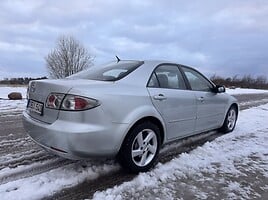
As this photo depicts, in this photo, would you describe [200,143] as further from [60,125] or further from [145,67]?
[60,125]

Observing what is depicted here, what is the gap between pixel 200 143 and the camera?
5383 millimetres

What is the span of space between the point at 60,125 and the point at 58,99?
0.31 m

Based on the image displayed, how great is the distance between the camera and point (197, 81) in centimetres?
525

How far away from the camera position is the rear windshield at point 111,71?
3.94 meters

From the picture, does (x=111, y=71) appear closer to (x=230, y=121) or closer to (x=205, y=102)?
(x=205, y=102)

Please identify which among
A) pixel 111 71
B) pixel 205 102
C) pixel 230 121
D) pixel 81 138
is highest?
pixel 111 71

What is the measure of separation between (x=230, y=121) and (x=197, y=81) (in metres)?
1.82

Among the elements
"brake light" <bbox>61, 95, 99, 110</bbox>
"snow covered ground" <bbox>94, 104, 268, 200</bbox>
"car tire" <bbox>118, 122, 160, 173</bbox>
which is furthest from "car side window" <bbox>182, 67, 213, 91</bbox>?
"brake light" <bbox>61, 95, 99, 110</bbox>

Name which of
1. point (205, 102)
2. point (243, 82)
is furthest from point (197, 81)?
point (243, 82)

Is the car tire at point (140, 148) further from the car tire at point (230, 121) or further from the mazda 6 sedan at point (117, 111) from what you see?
the car tire at point (230, 121)

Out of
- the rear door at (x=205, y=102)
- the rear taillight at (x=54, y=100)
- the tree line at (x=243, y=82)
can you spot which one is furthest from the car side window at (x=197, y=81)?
the tree line at (x=243, y=82)

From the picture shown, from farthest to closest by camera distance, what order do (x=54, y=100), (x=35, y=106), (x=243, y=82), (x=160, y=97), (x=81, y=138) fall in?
(x=243, y=82) → (x=160, y=97) → (x=35, y=106) → (x=54, y=100) → (x=81, y=138)

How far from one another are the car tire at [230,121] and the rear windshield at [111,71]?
294 centimetres

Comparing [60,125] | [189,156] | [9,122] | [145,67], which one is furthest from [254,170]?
[9,122]
